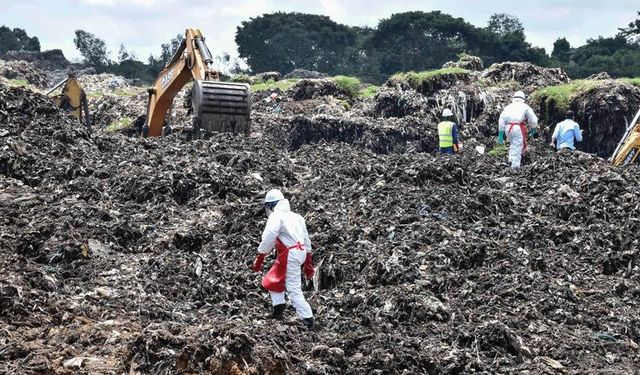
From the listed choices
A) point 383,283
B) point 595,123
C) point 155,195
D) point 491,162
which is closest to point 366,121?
point 595,123

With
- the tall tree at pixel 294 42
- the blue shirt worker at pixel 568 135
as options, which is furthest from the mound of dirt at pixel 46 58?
the blue shirt worker at pixel 568 135

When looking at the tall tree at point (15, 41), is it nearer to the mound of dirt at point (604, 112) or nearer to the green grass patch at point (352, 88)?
the green grass patch at point (352, 88)

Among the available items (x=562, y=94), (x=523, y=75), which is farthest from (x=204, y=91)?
(x=523, y=75)

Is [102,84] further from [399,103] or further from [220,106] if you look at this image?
[220,106]

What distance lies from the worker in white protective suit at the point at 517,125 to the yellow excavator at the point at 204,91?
12.9 feet

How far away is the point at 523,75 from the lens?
25281mm

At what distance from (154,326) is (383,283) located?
120 inches

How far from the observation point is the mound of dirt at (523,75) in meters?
25.0

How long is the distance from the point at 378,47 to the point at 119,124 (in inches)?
1174

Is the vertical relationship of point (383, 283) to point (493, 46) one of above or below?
below

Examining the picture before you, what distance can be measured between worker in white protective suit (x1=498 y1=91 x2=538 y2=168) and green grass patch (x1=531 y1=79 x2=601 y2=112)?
7115 millimetres

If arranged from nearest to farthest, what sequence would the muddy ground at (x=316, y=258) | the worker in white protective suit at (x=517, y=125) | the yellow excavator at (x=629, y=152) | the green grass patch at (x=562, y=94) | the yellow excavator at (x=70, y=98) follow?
the muddy ground at (x=316, y=258)
the worker in white protective suit at (x=517, y=125)
the yellow excavator at (x=629, y=152)
the yellow excavator at (x=70, y=98)
the green grass patch at (x=562, y=94)

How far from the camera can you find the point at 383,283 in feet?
30.9

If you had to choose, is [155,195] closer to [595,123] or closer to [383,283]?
[383,283]
